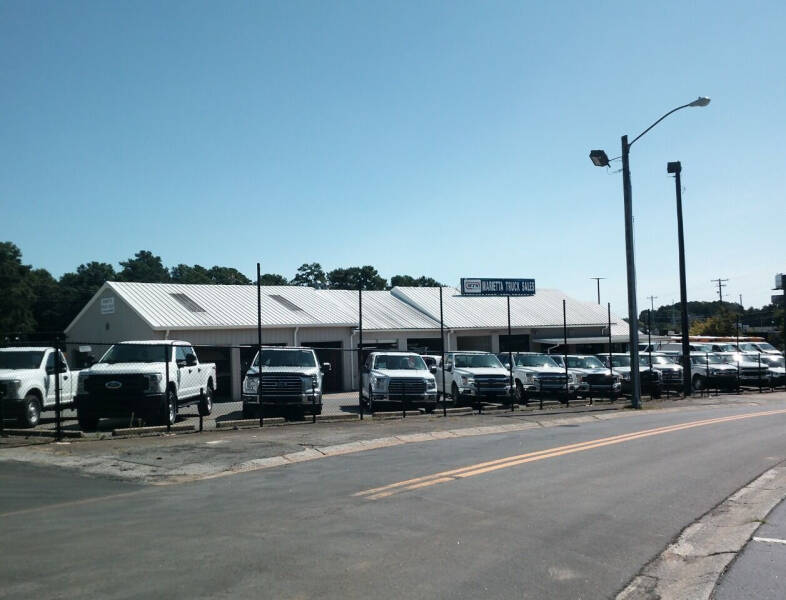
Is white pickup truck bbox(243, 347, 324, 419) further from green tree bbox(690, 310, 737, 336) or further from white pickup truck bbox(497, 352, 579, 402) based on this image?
green tree bbox(690, 310, 737, 336)

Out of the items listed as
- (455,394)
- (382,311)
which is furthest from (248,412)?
(382,311)

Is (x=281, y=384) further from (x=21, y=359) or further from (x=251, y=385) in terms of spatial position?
(x=21, y=359)

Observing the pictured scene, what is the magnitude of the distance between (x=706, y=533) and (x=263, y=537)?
15.4 ft

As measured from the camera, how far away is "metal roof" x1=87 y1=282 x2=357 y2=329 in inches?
1183

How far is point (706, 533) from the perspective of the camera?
8.04m

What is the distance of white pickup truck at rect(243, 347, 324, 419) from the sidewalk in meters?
12.7

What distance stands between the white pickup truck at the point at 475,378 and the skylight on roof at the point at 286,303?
11.5 metres

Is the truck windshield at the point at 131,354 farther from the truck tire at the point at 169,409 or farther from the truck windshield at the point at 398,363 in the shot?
the truck windshield at the point at 398,363

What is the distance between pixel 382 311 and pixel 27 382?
2422 cm

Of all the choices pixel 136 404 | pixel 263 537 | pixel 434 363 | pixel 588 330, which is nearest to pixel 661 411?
pixel 434 363

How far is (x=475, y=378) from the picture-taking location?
78.9 feet

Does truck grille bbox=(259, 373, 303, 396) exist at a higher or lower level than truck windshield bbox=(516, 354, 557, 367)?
lower

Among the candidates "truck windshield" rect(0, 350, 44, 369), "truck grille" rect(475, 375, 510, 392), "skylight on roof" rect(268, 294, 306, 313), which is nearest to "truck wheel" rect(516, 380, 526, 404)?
"truck grille" rect(475, 375, 510, 392)

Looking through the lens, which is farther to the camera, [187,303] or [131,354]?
[187,303]
